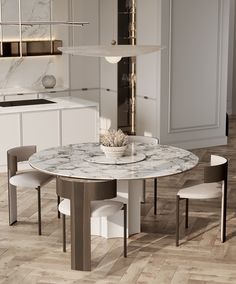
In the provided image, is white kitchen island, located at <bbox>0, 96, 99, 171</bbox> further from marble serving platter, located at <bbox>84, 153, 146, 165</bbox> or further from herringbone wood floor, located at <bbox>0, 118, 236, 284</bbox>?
marble serving platter, located at <bbox>84, 153, 146, 165</bbox>

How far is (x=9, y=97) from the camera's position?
9.08 meters

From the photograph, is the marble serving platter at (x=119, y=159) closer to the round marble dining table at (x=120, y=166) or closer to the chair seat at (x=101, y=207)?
the round marble dining table at (x=120, y=166)

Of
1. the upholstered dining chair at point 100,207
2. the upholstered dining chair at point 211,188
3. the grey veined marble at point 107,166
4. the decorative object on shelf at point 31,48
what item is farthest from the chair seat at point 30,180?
the decorative object on shelf at point 31,48

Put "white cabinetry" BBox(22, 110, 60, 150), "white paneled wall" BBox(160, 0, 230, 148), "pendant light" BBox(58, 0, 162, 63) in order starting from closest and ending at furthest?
"pendant light" BBox(58, 0, 162, 63) → "white cabinetry" BBox(22, 110, 60, 150) → "white paneled wall" BBox(160, 0, 230, 148)

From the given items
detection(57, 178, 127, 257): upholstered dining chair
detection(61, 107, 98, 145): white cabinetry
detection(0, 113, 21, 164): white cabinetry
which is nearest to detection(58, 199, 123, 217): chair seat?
detection(57, 178, 127, 257): upholstered dining chair

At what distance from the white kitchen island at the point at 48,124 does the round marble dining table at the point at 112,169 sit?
176cm

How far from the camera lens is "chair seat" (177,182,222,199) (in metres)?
5.38

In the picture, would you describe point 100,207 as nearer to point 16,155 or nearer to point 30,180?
point 30,180

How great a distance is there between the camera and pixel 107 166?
5320mm

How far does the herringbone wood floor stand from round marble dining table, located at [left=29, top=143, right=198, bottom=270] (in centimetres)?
12

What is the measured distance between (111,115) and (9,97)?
1549 millimetres

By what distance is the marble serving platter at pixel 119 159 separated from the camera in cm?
540

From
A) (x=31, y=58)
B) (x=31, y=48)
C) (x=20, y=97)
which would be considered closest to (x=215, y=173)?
(x=20, y=97)

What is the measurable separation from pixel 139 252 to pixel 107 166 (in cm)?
73
